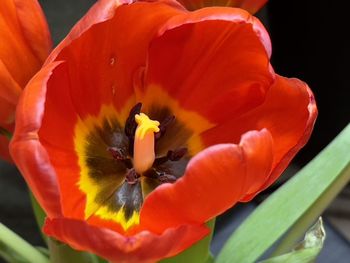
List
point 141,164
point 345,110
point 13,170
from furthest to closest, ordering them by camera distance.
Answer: point 345,110, point 13,170, point 141,164

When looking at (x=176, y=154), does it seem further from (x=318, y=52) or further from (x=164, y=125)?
(x=318, y=52)

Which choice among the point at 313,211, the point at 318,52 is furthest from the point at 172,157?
the point at 318,52

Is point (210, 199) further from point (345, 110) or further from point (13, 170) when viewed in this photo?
point (345, 110)

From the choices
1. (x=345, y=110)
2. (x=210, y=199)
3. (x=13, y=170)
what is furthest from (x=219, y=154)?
(x=345, y=110)

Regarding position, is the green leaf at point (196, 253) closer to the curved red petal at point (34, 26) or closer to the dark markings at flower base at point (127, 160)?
the dark markings at flower base at point (127, 160)

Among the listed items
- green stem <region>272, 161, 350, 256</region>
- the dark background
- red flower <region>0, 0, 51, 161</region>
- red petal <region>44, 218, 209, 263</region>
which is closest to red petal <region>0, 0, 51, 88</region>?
red flower <region>0, 0, 51, 161</region>

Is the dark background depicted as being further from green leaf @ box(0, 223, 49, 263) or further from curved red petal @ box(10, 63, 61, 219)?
curved red petal @ box(10, 63, 61, 219)
